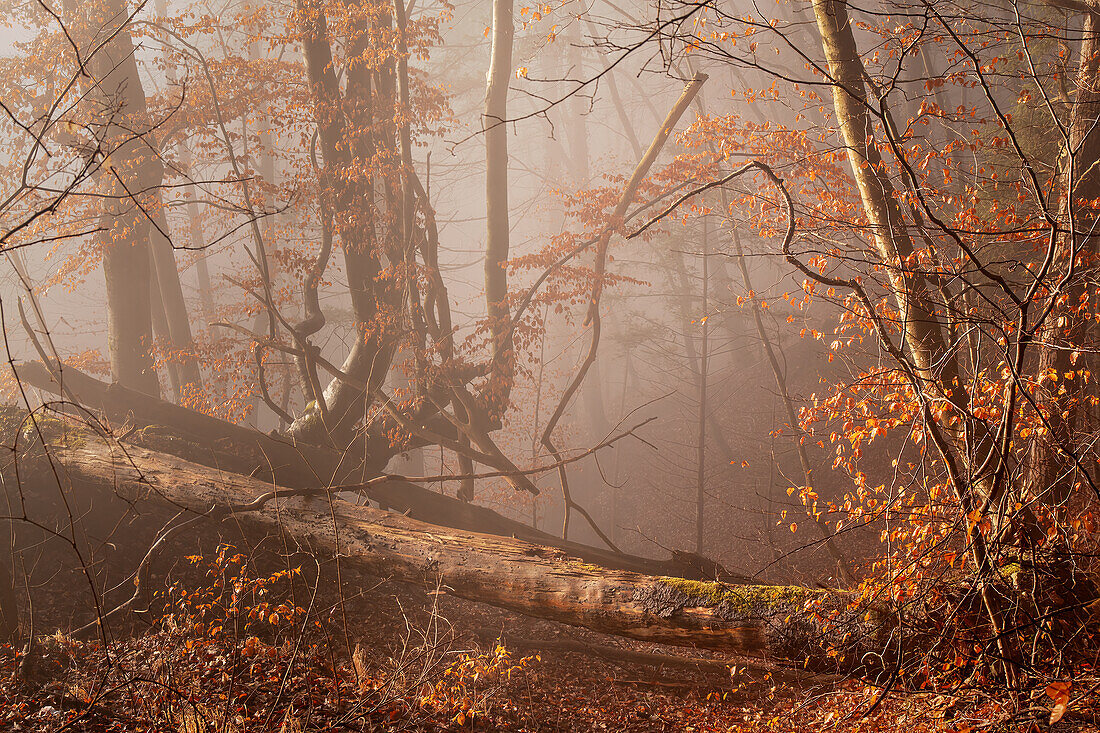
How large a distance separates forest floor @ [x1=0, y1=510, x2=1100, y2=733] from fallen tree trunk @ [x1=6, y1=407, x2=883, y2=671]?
0.39 metres

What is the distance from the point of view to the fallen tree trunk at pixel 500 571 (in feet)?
15.4

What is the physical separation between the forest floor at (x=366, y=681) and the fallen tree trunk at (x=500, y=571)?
0.39 meters

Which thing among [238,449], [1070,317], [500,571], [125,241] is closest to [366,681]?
[500,571]

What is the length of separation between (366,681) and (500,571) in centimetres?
137

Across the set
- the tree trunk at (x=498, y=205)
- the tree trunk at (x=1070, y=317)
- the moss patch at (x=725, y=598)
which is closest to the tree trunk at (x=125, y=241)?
the tree trunk at (x=498, y=205)

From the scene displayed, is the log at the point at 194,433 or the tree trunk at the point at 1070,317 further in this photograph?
the log at the point at 194,433

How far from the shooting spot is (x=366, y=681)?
504 cm

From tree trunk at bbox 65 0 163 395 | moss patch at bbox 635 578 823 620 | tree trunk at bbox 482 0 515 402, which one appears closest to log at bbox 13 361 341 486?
tree trunk at bbox 65 0 163 395

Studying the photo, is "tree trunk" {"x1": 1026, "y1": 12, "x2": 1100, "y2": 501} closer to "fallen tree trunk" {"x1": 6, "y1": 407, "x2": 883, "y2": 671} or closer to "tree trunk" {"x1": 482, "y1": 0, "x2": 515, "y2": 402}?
"fallen tree trunk" {"x1": 6, "y1": 407, "x2": 883, "y2": 671}

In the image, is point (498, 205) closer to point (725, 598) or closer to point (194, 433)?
point (194, 433)

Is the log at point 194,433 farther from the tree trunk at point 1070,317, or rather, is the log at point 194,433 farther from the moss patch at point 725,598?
the tree trunk at point 1070,317

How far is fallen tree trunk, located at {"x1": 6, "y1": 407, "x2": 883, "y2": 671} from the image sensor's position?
4.70 m

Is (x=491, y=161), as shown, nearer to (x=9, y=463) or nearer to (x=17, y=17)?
(x=9, y=463)

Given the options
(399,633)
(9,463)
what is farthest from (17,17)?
(399,633)
